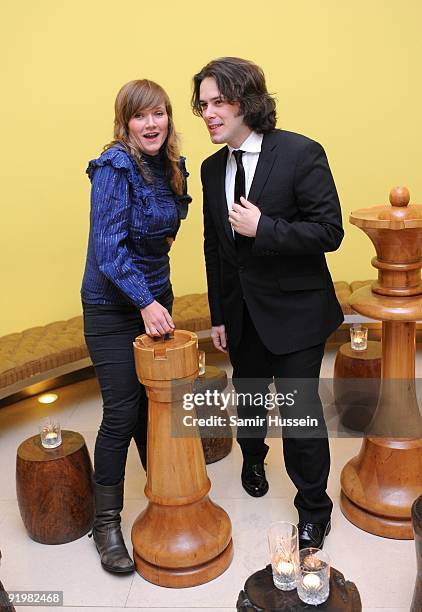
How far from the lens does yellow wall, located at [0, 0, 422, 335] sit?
4.45 meters

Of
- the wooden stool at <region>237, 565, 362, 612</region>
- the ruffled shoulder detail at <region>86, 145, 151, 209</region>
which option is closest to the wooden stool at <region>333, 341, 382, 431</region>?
the ruffled shoulder detail at <region>86, 145, 151, 209</region>

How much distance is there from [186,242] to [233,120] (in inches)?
96.2

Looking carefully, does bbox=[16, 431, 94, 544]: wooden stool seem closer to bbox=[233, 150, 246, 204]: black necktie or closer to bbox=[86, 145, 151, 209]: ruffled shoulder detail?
bbox=[86, 145, 151, 209]: ruffled shoulder detail

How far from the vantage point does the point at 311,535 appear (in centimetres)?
270

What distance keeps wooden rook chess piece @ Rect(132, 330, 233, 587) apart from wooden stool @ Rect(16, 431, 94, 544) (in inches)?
13.2

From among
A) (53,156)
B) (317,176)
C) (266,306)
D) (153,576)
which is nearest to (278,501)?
(153,576)

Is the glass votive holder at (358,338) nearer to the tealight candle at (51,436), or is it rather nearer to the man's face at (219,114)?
the man's face at (219,114)

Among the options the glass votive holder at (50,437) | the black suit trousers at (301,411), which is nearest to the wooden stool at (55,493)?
the glass votive holder at (50,437)

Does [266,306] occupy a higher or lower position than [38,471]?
higher

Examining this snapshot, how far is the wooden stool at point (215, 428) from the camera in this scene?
3.45 meters

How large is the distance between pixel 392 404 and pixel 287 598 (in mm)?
1087

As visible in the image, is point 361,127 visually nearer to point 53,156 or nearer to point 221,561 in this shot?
point 53,156

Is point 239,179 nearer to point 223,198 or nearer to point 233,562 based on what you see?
point 223,198

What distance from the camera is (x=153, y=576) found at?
2590 millimetres
